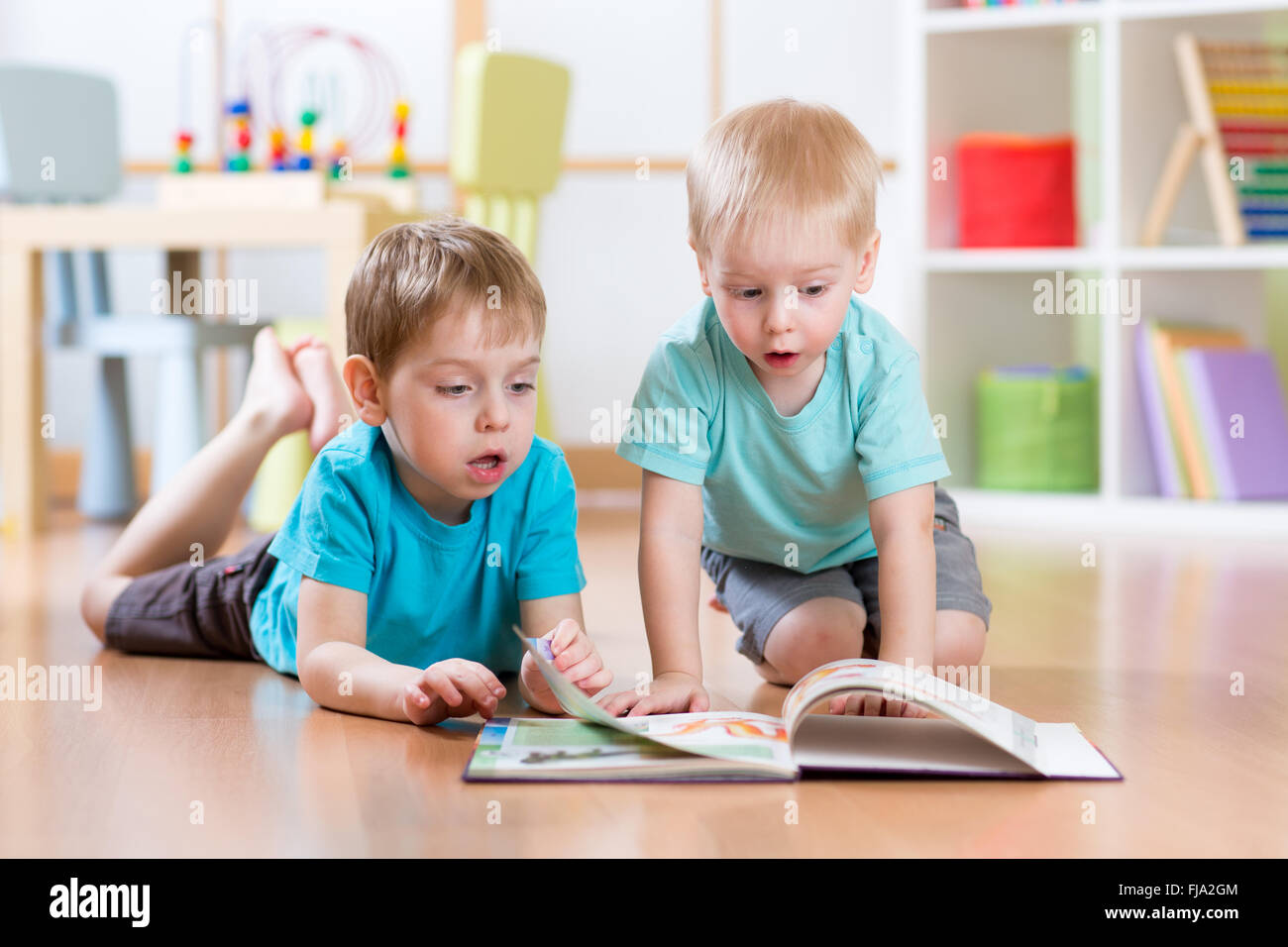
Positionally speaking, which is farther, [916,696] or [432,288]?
[432,288]

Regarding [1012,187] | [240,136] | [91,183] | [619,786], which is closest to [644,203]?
[1012,187]

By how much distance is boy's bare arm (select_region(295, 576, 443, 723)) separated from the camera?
985 mm

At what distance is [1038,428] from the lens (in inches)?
95.5

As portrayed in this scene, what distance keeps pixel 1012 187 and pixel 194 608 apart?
5.58 feet

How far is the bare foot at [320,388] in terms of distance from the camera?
133 centimetres

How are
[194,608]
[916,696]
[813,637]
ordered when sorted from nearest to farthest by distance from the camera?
[916,696]
[813,637]
[194,608]

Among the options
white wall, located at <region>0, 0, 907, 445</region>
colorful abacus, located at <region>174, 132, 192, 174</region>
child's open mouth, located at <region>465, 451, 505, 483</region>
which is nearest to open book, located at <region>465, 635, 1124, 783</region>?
child's open mouth, located at <region>465, 451, 505, 483</region>

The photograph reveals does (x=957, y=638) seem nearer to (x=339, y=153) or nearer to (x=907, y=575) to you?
(x=907, y=575)

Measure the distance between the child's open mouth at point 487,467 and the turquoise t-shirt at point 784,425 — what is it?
0.36 feet

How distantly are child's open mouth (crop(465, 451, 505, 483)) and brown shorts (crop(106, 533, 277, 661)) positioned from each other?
31 centimetres

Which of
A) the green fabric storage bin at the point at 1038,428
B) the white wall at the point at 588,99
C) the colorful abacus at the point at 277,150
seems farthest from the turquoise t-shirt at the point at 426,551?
the white wall at the point at 588,99

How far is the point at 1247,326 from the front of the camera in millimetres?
2582

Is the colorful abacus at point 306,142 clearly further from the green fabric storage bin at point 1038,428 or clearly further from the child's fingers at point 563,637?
the child's fingers at point 563,637

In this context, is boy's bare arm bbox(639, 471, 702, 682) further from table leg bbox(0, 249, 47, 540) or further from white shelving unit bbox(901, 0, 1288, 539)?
table leg bbox(0, 249, 47, 540)
